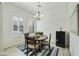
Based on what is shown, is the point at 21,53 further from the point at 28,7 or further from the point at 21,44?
the point at 28,7

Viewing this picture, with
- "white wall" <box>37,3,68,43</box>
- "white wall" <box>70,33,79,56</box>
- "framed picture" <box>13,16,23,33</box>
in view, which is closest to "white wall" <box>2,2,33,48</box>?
"framed picture" <box>13,16,23,33</box>

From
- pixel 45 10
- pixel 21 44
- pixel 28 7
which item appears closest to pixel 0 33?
pixel 21 44

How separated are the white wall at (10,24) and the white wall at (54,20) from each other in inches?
15.4

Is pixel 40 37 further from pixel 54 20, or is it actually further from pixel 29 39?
pixel 54 20

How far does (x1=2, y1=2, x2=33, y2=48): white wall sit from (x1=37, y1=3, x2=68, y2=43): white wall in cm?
39

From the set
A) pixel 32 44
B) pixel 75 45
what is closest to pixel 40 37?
pixel 32 44

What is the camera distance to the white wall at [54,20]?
3459 millimetres

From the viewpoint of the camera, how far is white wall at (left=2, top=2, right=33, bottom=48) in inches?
137

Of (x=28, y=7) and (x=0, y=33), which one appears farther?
(x=0, y=33)

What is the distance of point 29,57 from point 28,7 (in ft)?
4.72

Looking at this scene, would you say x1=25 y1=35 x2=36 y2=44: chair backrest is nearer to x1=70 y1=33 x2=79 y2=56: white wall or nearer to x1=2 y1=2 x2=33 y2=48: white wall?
x1=2 y1=2 x2=33 y2=48: white wall

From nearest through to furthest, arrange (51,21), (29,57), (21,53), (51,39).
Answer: (29,57) < (21,53) < (51,39) < (51,21)

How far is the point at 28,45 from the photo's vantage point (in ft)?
11.2

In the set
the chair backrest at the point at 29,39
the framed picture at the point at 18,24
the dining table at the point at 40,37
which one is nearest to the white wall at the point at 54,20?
the dining table at the point at 40,37
